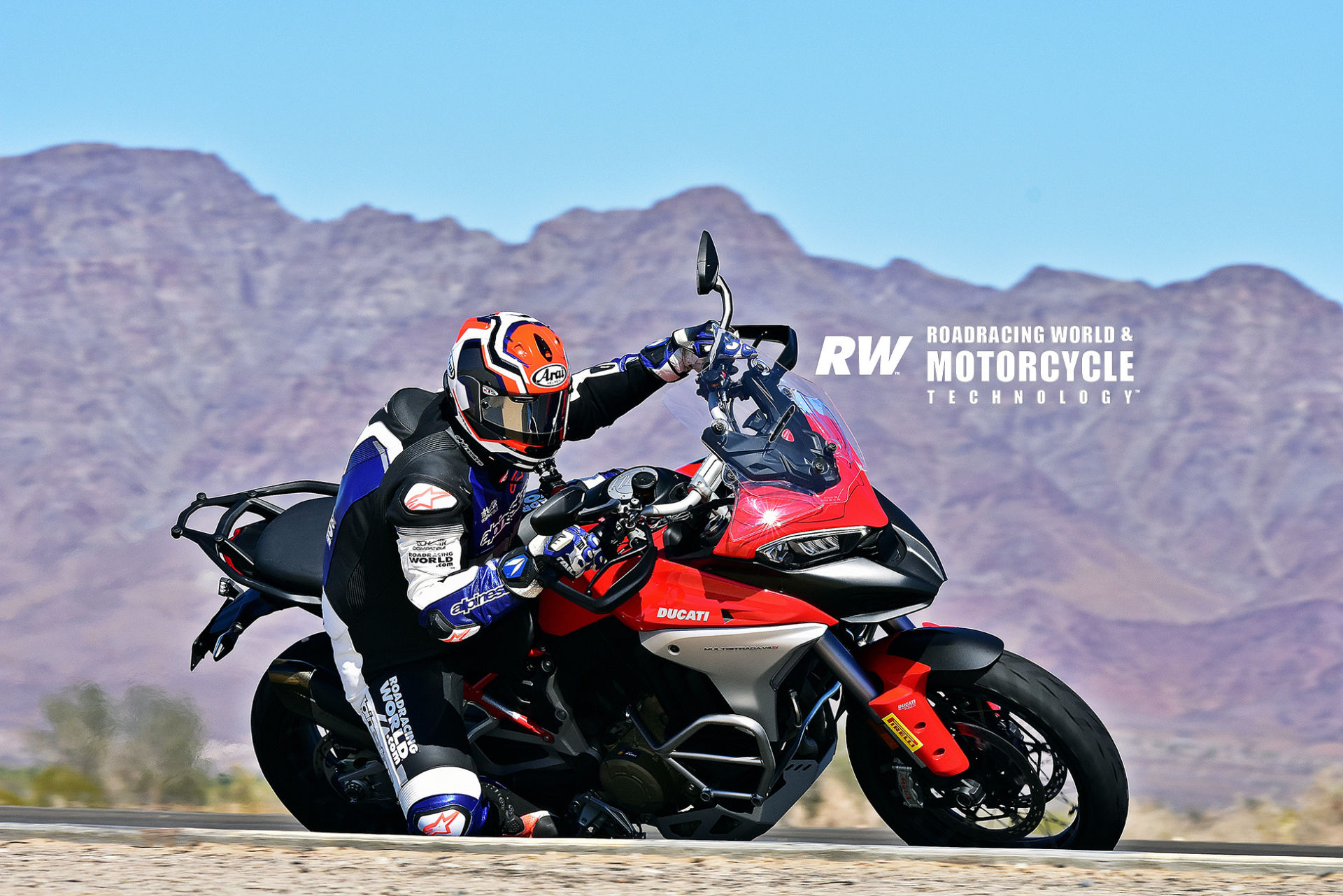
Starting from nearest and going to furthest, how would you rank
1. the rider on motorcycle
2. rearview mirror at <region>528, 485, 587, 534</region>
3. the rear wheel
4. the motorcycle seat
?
Answer: rearview mirror at <region>528, 485, 587, 534</region>
the rider on motorcycle
the motorcycle seat
the rear wheel

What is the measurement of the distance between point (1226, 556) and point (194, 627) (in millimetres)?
49053

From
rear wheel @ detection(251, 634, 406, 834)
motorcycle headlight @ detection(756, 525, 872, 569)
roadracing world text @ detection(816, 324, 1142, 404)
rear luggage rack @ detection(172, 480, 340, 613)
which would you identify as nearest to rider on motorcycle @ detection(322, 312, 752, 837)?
rear luggage rack @ detection(172, 480, 340, 613)

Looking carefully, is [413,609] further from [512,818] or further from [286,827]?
[286,827]

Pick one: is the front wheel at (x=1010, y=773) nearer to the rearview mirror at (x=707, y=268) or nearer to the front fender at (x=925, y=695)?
the front fender at (x=925, y=695)

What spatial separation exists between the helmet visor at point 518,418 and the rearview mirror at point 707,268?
634mm

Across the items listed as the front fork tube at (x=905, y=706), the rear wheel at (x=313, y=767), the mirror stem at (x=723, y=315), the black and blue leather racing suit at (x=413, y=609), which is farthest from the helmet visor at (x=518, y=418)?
the rear wheel at (x=313, y=767)

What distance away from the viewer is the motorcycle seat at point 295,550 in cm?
579

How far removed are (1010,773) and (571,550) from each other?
1.69 m

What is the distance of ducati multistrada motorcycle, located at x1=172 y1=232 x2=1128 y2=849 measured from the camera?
5129mm

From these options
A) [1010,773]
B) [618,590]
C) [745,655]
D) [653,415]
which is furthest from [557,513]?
[653,415]

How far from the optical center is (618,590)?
5.12 m

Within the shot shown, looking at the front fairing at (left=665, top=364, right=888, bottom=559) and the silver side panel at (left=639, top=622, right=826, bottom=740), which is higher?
the front fairing at (left=665, top=364, right=888, bottom=559)

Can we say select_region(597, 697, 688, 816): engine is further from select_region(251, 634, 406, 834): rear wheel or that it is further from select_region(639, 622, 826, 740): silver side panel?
select_region(251, 634, 406, 834): rear wheel

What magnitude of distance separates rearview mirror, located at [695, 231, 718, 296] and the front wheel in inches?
60.0
